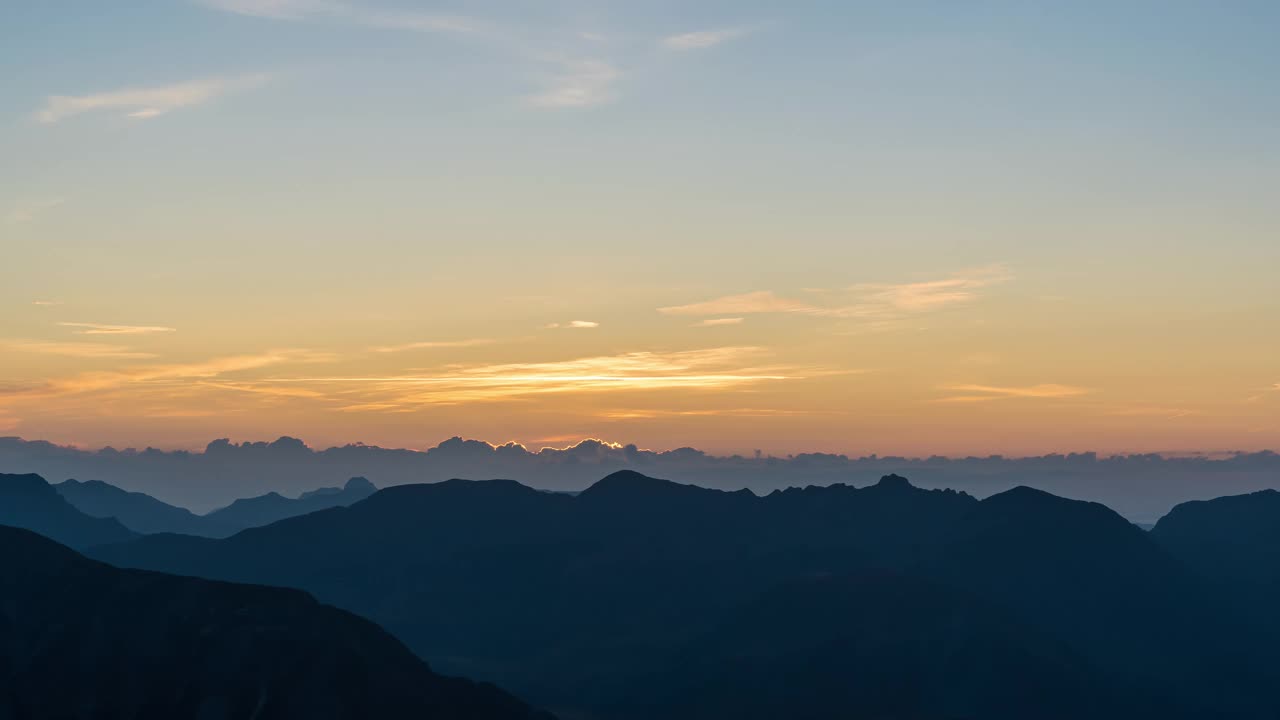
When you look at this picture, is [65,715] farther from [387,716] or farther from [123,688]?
[387,716]

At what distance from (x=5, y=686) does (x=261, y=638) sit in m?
40.4

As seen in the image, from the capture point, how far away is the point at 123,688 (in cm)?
19562

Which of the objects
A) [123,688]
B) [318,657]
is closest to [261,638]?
[318,657]

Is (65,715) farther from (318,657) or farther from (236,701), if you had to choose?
(318,657)

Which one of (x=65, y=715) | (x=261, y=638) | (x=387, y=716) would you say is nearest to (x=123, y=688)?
(x=65, y=715)

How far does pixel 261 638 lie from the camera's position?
198750mm

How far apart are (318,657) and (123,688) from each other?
30.5 metres

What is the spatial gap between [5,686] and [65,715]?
44.7 ft

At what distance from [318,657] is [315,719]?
11866mm

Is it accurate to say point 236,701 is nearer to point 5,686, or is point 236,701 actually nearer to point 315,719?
point 315,719

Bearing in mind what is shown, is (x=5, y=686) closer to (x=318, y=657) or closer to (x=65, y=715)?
(x=65, y=715)

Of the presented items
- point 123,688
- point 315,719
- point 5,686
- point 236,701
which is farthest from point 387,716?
point 5,686

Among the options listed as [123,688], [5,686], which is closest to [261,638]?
[123,688]

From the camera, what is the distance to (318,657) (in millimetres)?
198875
